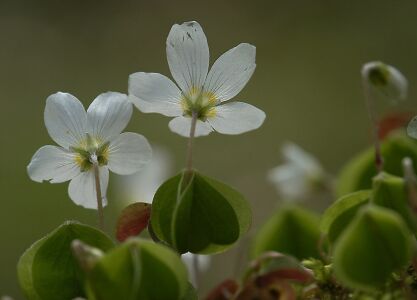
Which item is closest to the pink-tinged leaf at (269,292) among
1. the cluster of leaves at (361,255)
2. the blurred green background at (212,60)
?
the cluster of leaves at (361,255)

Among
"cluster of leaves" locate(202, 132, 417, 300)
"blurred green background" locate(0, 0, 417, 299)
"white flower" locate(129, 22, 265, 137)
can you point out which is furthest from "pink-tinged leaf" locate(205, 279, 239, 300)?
"blurred green background" locate(0, 0, 417, 299)

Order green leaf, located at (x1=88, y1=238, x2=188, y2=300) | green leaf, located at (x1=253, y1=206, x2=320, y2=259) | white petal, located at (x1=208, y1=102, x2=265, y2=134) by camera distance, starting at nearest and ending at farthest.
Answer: green leaf, located at (x1=88, y1=238, x2=188, y2=300)
white petal, located at (x1=208, y1=102, x2=265, y2=134)
green leaf, located at (x1=253, y1=206, x2=320, y2=259)

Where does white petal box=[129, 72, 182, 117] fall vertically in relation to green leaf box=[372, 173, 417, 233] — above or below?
above

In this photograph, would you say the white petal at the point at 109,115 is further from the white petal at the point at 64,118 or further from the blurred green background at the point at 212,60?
the blurred green background at the point at 212,60

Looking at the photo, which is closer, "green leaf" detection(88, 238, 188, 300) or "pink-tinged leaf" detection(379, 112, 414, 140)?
"green leaf" detection(88, 238, 188, 300)

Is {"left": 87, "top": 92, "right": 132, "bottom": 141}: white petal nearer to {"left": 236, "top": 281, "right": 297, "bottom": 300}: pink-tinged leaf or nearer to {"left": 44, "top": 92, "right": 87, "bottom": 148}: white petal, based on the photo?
{"left": 44, "top": 92, "right": 87, "bottom": 148}: white petal

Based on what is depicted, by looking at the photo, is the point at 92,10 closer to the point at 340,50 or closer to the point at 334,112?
the point at 340,50

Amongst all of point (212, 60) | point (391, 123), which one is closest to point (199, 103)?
point (391, 123)

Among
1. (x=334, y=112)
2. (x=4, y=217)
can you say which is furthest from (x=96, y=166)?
(x=334, y=112)
